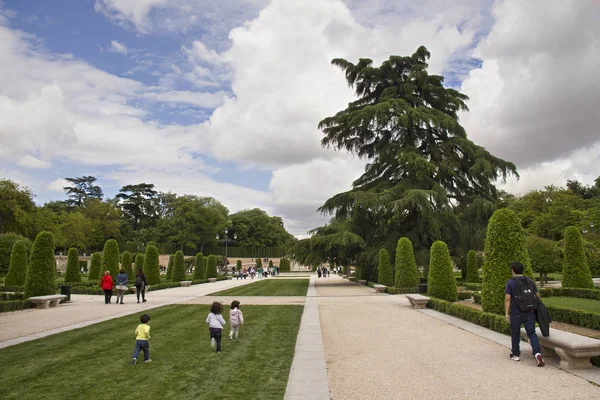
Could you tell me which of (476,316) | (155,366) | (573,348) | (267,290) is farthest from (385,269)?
(155,366)

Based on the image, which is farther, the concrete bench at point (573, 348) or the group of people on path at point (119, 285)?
the group of people on path at point (119, 285)

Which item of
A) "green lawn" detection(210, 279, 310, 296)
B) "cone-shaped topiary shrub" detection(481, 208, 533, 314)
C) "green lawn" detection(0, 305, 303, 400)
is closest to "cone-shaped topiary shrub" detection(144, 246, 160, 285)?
"green lawn" detection(210, 279, 310, 296)

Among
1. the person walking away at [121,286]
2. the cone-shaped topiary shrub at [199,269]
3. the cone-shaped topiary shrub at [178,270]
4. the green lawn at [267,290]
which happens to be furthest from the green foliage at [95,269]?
the person walking away at [121,286]

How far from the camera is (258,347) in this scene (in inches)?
294

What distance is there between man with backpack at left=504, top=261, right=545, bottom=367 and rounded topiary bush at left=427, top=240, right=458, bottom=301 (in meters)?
8.98

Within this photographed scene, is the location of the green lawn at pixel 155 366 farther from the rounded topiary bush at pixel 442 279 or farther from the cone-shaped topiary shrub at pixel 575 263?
the cone-shaped topiary shrub at pixel 575 263

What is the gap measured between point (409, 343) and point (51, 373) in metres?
5.76

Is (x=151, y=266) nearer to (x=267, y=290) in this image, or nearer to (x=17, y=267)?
(x=17, y=267)

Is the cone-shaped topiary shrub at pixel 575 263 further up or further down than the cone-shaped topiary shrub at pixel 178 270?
further up

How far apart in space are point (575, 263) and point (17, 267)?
25.0 metres

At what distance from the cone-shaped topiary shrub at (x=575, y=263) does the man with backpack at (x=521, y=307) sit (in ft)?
37.8

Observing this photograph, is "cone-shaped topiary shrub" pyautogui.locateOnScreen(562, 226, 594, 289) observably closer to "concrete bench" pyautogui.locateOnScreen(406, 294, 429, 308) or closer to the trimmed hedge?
"concrete bench" pyautogui.locateOnScreen(406, 294, 429, 308)

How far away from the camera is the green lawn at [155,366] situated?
16.0ft

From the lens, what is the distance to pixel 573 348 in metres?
5.54
